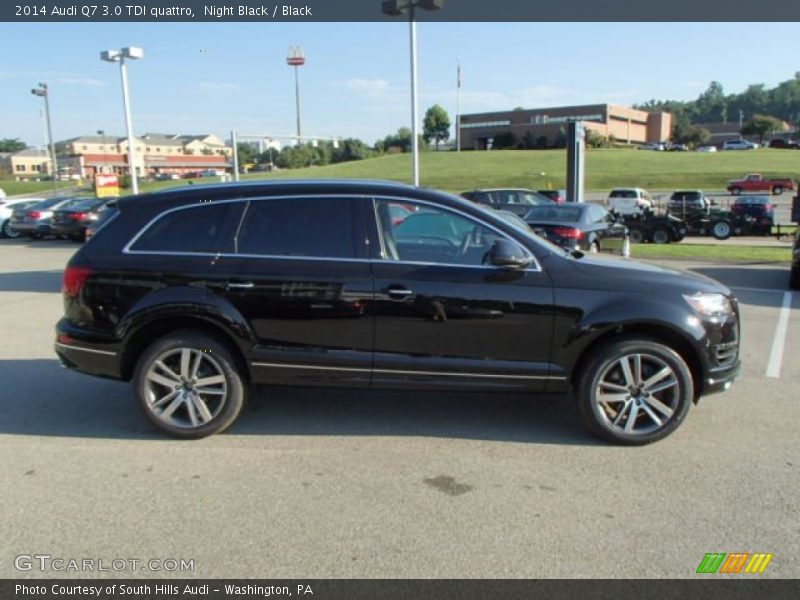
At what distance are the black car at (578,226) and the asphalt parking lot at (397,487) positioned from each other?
6.99 metres

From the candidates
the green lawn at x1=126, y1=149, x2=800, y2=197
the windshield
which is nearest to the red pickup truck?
the green lawn at x1=126, y1=149, x2=800, y2=197

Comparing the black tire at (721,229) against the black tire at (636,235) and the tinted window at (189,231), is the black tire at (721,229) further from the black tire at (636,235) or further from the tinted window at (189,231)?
the tinted window at (189,231)

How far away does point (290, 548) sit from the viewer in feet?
10.3

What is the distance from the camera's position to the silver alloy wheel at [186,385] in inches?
177

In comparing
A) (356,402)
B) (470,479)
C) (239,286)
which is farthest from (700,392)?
(239,286)

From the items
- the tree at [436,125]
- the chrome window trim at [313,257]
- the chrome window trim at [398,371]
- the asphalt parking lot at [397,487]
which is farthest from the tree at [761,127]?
the chrome window trim at [398,371]

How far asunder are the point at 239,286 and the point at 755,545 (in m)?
3.38

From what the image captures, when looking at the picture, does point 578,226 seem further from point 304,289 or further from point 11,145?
point 11,145

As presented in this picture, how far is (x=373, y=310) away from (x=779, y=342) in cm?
535

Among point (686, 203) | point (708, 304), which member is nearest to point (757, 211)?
point (686, 203)

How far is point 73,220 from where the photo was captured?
20.6 metres

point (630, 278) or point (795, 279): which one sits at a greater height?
point (630, 278)
